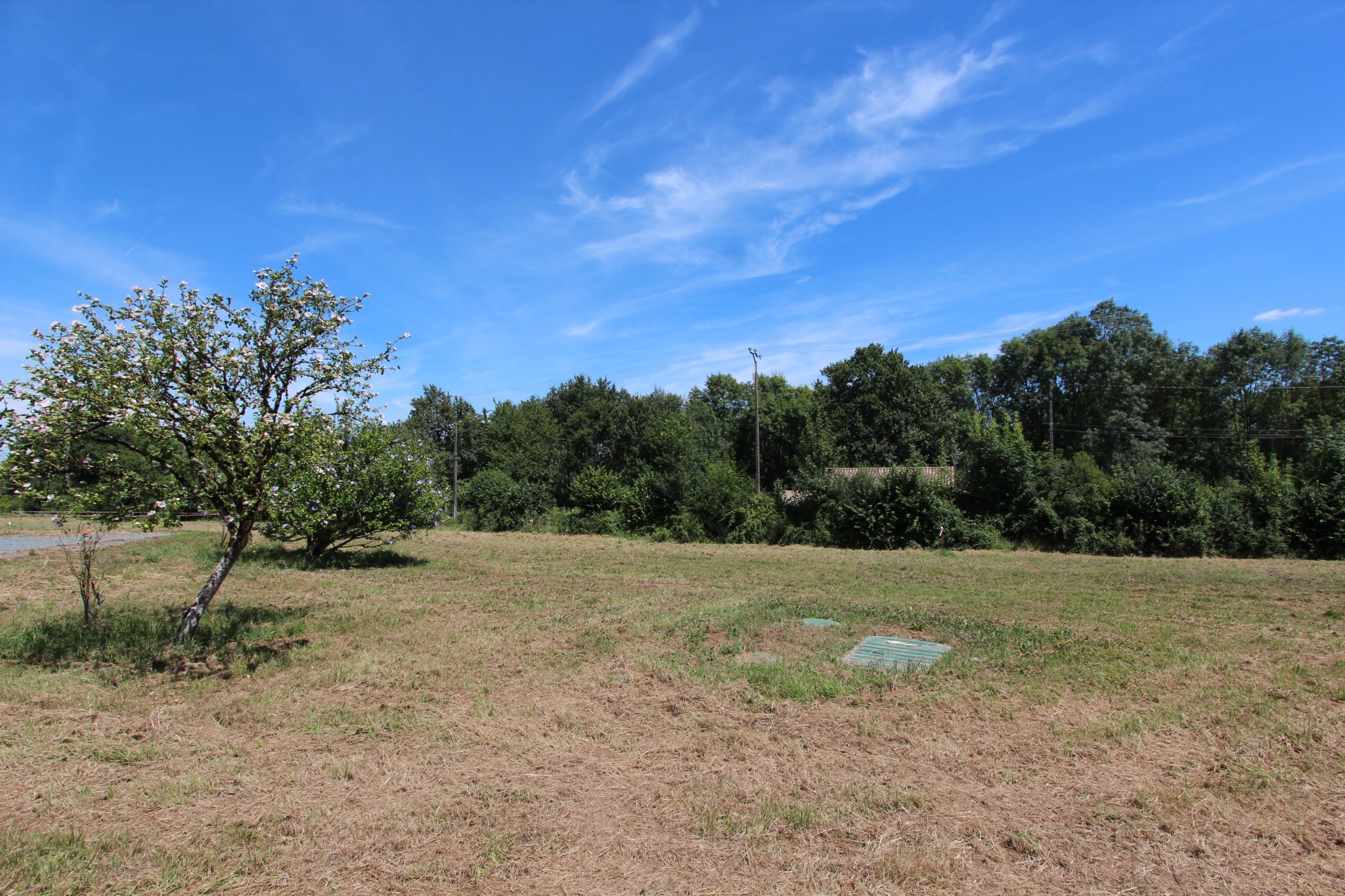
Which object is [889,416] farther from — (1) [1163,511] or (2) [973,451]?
(1) [1163,511]

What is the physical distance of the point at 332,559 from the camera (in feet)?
52.2

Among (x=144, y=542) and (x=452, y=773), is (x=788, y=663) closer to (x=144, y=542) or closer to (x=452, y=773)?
(x=452, y=773)

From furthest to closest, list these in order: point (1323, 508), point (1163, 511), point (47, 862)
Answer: point (1163, 511)
point (1323, 508)
point (47, 862)

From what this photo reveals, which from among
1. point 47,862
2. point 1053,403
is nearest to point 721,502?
point 47,862

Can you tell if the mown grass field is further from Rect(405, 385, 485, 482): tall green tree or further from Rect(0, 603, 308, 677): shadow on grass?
Rect(405, 385, 485, 482): tall green tree

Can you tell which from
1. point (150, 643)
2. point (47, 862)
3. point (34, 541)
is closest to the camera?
point (47, 862)

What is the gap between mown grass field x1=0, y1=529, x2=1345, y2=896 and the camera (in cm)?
334

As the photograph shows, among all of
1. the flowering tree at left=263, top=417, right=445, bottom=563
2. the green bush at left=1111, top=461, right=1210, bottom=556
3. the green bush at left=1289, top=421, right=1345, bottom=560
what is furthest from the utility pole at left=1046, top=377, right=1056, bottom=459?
the flowering tree at left=263, top=417, right=445, bottom=563

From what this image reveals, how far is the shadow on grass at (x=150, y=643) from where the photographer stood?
643 cm

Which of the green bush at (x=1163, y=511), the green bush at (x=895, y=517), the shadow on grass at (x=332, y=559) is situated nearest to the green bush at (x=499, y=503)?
the shadow on grass at (x=332, y=559)

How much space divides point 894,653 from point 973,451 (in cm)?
1796

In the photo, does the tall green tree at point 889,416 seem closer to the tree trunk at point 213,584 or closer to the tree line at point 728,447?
the tree line at point 728,447

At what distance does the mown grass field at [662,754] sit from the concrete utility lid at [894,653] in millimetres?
233

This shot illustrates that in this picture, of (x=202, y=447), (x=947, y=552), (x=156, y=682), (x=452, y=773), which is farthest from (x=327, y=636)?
(x=947, y=552)
